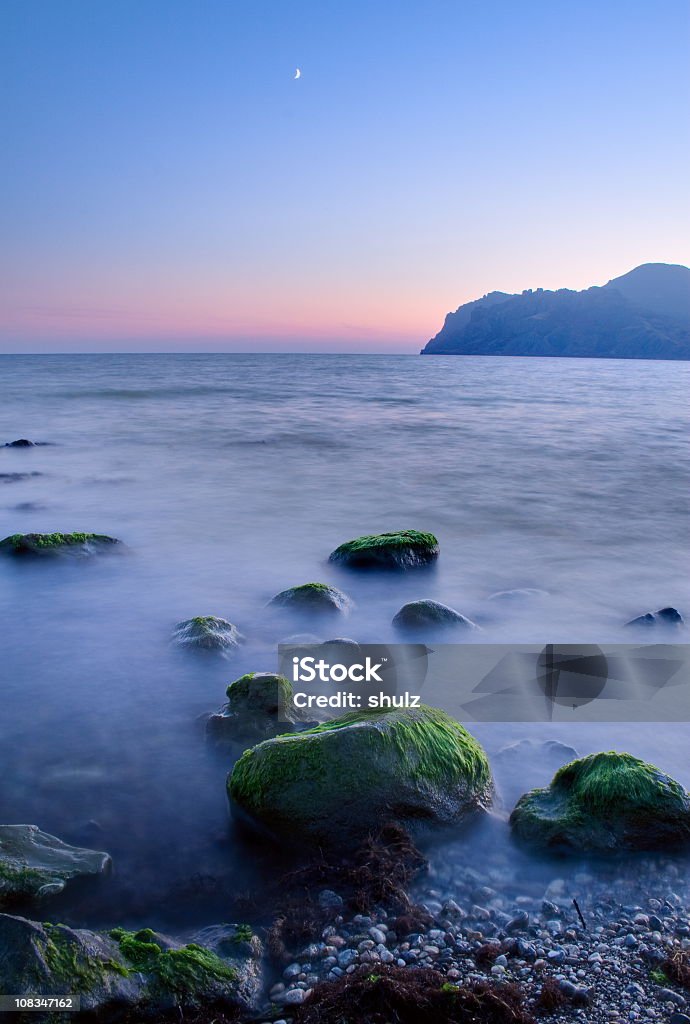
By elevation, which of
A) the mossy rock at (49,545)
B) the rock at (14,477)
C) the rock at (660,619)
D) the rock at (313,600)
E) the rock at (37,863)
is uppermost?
the rock at (14,477)

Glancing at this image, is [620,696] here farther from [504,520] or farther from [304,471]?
[304,471]

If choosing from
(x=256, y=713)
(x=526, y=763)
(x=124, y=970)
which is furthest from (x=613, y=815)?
(x=124, y=970)

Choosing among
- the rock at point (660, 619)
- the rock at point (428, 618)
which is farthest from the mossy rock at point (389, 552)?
the rock at point (660, 619)

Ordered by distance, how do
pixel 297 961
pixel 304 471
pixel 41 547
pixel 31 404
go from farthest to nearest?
pixel 31 404 → pixel 304 471 → pixel 41 547 → pixel 297 961

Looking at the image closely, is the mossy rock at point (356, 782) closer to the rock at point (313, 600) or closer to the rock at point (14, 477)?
the rock at point (313, 600)

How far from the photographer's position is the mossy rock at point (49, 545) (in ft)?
31.8

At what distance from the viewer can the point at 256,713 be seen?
17.7 feet

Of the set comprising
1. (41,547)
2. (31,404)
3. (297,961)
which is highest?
(31,404)

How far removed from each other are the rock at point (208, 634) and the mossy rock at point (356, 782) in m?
2.46

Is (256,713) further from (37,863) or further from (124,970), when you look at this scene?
(124,970)

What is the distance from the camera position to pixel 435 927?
355 centimetres

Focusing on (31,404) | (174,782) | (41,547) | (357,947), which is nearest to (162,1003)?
(357,947)

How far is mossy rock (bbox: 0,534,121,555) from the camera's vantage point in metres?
9.69

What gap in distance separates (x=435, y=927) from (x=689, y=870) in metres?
1.55
